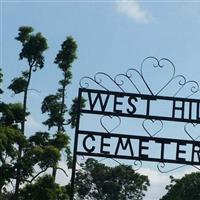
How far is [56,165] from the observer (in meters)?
21.2

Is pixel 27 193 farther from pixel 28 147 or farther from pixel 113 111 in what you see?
pixel 113 111

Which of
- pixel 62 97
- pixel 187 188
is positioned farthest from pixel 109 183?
pixel 62 97

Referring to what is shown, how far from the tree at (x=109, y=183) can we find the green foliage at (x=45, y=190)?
41.8m

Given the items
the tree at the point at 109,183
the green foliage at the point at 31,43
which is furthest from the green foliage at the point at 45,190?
the tree at the point at 109,183

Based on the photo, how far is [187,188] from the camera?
163 feet

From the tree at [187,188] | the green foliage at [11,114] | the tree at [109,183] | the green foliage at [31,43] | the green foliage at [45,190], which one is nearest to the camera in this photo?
the green foliage at [45,190]

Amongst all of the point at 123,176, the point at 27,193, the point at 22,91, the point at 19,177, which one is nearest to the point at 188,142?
the point at 27,193

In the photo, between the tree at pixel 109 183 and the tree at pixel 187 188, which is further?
the tree at pixel 109 183

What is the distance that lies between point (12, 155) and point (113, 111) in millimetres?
14284

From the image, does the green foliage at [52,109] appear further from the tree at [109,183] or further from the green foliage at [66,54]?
the tree at [109,183]

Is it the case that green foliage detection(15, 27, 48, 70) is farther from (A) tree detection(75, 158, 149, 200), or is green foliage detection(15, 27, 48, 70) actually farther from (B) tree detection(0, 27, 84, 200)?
(A) tree detection(75, 158, 149, 200)

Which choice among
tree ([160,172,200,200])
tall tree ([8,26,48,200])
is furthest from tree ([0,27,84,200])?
tree ([160,172,200,200])

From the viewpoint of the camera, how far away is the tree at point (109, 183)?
206 feet

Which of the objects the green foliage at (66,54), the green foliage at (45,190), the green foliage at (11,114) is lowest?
the green foliage at (45,190)
